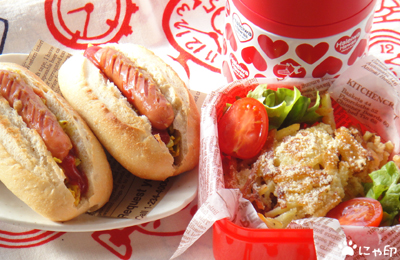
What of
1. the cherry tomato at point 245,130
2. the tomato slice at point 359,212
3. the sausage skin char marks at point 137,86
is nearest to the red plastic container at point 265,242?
the tomato slice at point 359,212

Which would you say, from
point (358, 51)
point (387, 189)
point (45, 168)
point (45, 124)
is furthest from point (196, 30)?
point (387, 189)

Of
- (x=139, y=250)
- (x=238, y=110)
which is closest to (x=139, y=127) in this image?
(x=238, y=110)

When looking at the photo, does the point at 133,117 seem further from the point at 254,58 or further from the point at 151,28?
the point at 151,28

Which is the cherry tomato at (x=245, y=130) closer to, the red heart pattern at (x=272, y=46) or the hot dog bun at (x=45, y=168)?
the red heart pattern at (x=272, y=46)

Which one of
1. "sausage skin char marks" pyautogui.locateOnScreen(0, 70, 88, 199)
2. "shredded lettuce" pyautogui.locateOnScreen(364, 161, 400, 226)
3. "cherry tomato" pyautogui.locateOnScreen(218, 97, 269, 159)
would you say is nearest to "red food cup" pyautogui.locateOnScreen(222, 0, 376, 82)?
"cherry tomato" pyautogui.locateOnScreen(218, 97, 269, 159)

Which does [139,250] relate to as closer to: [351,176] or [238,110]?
[238,110]

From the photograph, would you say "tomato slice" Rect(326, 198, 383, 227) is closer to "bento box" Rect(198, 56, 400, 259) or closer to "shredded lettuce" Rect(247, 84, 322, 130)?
"bento box" Rect(198, 56, 400, 259)
